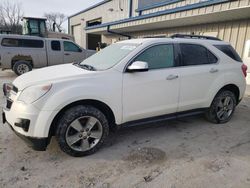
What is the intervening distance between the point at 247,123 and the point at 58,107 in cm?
405

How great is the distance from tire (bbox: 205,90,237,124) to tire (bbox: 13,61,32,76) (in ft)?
28.9

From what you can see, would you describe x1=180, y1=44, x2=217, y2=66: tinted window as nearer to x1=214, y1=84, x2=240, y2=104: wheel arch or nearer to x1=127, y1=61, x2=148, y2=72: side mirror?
x1=214, y1=84, x2=240, y2=104: wheel arch

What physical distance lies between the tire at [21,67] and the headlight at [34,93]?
8.08m

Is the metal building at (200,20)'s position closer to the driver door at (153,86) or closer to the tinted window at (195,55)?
the tinted window at (195,55)

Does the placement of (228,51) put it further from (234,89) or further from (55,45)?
(55,45)

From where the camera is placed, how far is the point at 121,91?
310 centimetres

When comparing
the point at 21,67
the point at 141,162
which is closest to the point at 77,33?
the point at 21,67

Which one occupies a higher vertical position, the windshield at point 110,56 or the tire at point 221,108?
the windshield at point 110,56

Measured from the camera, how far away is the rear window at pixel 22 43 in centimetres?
953

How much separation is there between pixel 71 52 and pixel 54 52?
0.92m

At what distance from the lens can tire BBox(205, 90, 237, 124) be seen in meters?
4.27

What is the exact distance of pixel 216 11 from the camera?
278 inches

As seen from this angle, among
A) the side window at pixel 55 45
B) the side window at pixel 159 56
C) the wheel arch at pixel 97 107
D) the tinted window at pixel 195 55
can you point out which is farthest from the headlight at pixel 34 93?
the side window at pixel 55 45

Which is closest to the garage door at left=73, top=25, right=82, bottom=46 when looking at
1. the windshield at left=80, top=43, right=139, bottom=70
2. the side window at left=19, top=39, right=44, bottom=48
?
the side window at left=19, top=39, right=44, bottom=48
